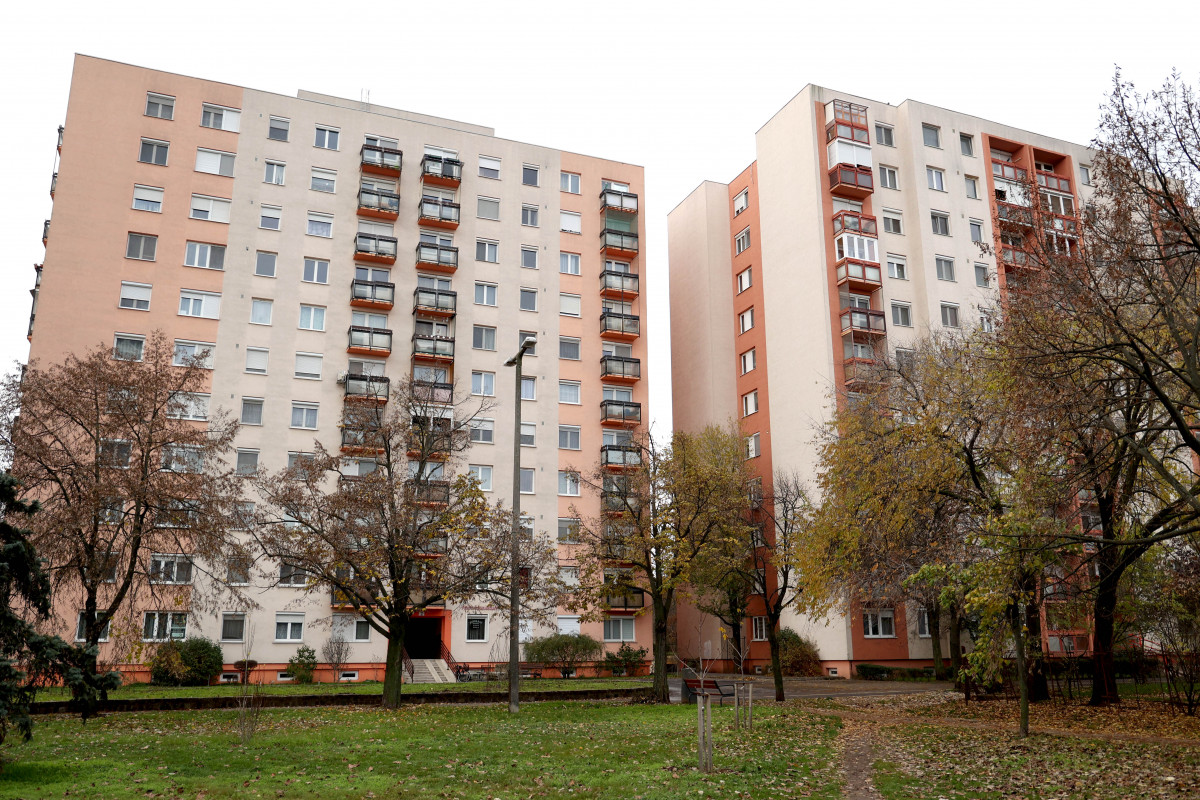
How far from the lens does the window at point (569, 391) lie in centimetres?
5405

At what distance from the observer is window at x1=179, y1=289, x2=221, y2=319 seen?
1845 inches

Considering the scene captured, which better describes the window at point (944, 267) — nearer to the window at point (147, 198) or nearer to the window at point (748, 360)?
the window at point (748, 360)

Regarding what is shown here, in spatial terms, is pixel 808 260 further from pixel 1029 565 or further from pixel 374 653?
pixel 1029 565

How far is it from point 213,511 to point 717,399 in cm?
4272

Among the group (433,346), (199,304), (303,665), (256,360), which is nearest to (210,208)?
(199,304)

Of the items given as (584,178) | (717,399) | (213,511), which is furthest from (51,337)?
(717,399)

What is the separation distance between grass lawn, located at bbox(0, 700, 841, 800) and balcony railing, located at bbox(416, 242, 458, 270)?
109ft

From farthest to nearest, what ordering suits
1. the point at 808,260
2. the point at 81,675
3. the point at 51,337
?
the point at 808,260 < the point at 51,337 < the point at 81,675

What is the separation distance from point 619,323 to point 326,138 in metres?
20.9

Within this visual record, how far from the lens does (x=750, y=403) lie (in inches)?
2327

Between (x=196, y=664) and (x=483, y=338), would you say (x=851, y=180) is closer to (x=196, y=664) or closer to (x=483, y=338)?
(x=483, y=338)

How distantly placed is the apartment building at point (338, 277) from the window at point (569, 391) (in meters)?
0.14

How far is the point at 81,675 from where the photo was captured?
1434 centimetres

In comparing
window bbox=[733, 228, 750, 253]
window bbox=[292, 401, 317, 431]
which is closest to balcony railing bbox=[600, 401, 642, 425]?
window bbox=[733, 228, 750, 253]
